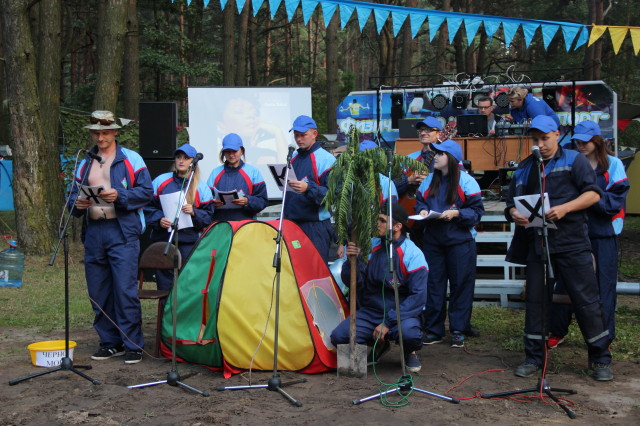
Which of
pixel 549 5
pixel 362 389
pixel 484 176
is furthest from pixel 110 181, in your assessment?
pixel 549 5

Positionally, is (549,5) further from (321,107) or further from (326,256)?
(326,256)

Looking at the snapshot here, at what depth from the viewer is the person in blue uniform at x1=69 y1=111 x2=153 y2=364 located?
611 cm

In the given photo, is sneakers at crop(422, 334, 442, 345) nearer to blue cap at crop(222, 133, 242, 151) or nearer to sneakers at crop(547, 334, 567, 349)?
sneakers at crop(547, 334, 567, 349)

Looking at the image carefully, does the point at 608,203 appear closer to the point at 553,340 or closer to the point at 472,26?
the point at 553,340

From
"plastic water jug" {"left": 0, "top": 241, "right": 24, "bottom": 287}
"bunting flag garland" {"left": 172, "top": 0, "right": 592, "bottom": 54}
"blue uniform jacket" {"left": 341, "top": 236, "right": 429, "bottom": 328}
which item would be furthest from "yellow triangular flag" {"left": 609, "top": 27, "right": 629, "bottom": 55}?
"plastic water jug" {"left": 0, "top": 241, "right": 24, "bottom": 287}

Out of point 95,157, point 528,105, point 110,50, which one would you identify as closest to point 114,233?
point 95,157

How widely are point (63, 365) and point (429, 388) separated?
8.91ft

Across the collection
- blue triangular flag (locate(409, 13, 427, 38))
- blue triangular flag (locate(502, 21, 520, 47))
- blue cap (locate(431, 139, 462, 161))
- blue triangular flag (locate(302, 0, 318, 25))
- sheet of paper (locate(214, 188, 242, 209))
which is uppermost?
blue triangular flag (locate(302, 0, 318, 25))

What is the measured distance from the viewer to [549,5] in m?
26.7

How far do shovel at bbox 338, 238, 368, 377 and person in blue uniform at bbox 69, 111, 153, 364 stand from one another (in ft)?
5.78

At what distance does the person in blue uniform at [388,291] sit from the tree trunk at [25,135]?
8072mm

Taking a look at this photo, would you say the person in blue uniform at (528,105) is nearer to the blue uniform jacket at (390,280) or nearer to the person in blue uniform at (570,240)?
the person in blue uniform at (570,240)

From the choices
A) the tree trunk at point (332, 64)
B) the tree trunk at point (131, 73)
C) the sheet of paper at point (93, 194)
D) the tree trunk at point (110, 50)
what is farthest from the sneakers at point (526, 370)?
the tree trunk at point (332, 64)

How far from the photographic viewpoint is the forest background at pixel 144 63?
12.2 meters
